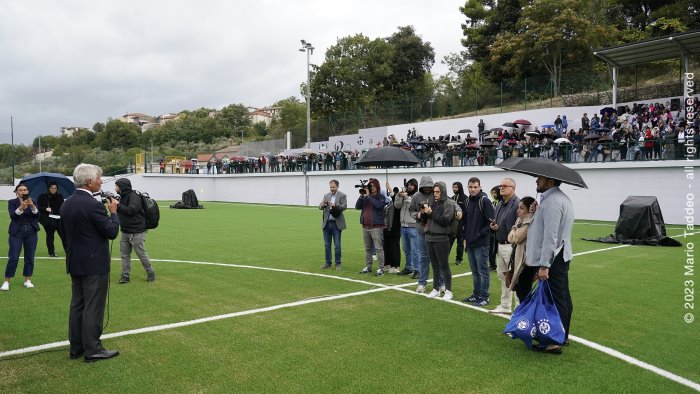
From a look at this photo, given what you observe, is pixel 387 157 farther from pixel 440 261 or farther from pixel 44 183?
pixel 44 183

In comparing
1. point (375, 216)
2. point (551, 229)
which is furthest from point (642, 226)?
point (551, 229)

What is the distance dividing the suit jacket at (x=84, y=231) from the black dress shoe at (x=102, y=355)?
2.70 feet

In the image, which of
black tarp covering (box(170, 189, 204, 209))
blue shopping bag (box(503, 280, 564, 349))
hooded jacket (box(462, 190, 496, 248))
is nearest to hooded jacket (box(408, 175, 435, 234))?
hooded jacket (box(462, 190, 496, 248))

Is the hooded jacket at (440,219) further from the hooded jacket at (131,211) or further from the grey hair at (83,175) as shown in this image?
the hooded jacket at (131,211)

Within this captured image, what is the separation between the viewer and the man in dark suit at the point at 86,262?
5.24 m

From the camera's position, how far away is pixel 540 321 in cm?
525

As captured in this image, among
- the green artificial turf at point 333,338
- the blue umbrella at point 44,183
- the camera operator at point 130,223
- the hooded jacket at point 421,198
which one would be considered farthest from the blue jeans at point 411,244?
the blue umbrella at point 44,183

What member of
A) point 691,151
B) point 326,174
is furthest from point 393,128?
point 691,151

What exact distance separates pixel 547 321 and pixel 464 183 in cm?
2416

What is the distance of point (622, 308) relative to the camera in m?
7.34

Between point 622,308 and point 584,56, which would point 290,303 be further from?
point 584,56

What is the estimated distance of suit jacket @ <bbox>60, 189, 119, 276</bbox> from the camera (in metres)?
5.25

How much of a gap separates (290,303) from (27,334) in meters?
3.38

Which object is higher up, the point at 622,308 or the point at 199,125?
the point at 199,125
